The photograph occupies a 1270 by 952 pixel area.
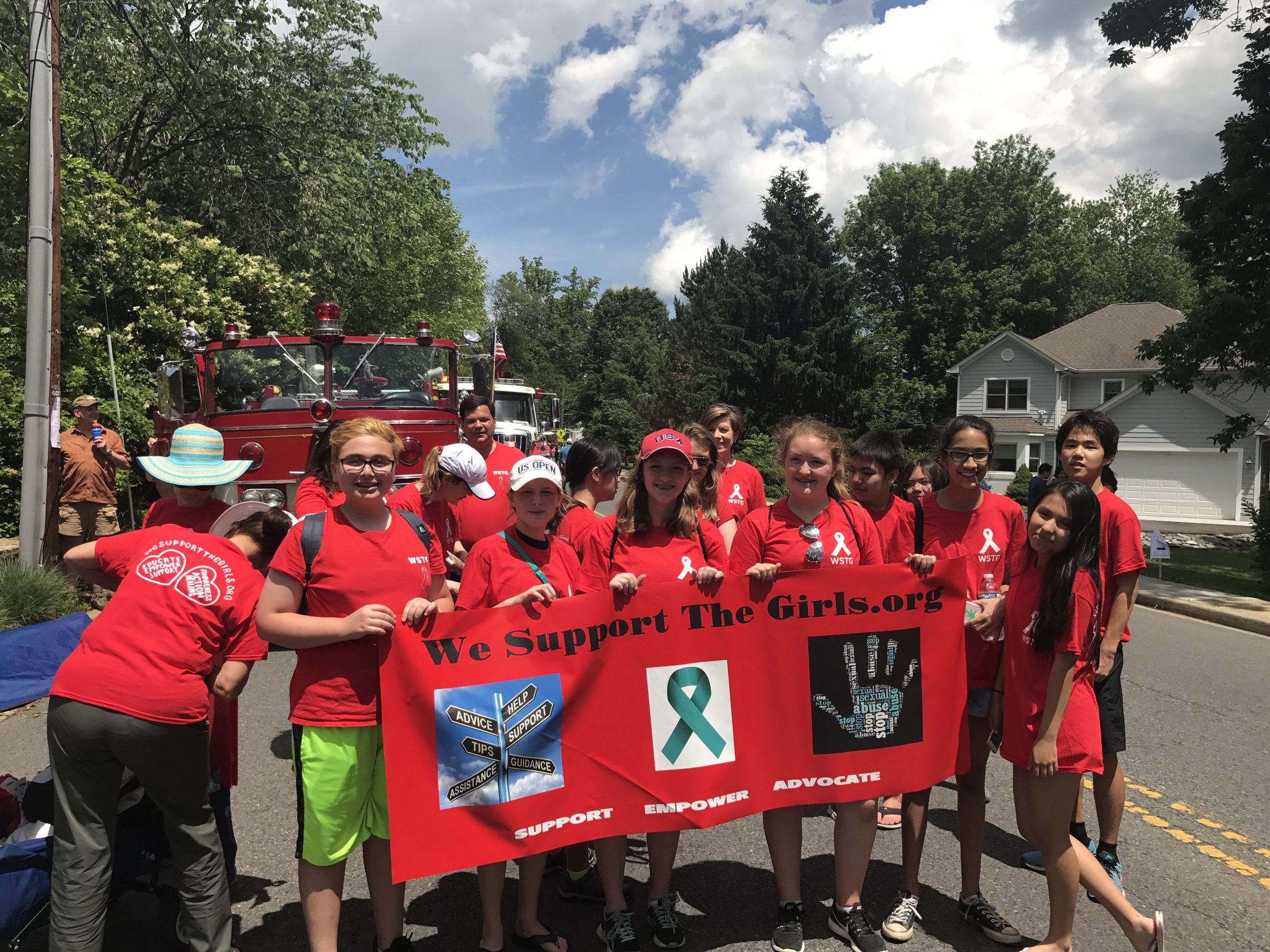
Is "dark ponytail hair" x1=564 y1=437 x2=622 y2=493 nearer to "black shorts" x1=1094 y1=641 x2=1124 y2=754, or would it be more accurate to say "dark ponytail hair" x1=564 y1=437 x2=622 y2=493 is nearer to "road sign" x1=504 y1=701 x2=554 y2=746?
"road sign" x1=504 y1=701 x2=554 y2=746

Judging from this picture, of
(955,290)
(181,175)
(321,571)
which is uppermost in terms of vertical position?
(955,290)

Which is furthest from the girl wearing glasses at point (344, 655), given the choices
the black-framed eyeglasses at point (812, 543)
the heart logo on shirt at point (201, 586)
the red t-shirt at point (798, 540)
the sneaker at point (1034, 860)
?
the sneaker at point (1034, 860)

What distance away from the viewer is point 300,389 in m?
9.46

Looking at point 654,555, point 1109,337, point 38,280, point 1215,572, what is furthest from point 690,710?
point 1109,337

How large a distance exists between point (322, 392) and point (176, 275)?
9.74 metres

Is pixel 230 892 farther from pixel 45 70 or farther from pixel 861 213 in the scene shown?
pixel 861 213

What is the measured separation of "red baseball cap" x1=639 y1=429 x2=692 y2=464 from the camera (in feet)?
11.5

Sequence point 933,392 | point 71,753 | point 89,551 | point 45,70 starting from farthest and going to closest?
point 933,392 < point 45,70 < point 89,551 < point 71,753

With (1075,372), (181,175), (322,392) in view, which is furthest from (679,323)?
(322,392)

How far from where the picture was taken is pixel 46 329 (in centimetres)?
885

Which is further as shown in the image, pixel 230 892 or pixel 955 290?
pixel 955 290

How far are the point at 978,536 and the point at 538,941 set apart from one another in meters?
2.52

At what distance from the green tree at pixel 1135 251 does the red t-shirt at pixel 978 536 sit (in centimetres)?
5854

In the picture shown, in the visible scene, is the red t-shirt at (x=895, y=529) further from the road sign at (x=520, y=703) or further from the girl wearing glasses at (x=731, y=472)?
the road sign at (x=520, y=703)
